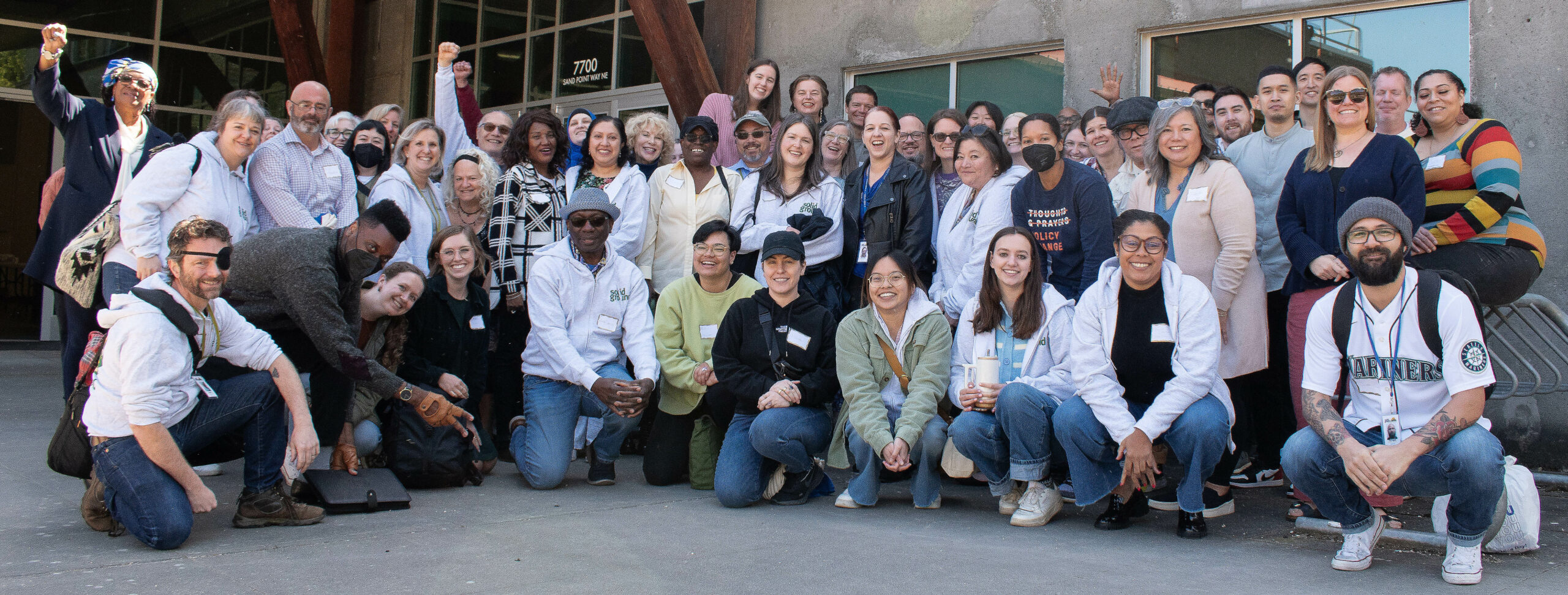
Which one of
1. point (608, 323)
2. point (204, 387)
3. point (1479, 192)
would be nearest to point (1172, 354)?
point (1479, 192)

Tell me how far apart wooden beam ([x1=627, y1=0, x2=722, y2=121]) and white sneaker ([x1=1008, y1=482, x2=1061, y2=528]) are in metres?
4.74

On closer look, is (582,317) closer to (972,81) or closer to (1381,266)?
(1381,266)

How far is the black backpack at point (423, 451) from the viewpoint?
4934 mm

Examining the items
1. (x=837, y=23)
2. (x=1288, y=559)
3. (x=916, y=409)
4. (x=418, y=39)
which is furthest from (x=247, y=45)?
(x=1288, y=559)

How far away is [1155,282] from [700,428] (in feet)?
7.36

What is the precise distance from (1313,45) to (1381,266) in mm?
3481

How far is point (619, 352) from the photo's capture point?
5.57m

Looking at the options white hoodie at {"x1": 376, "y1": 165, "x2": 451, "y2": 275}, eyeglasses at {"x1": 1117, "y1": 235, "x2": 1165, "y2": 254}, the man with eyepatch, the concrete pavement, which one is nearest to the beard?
eyeglasses at {"x1": 1117, "y1": 235, "x2": 1165, "y2": 254}

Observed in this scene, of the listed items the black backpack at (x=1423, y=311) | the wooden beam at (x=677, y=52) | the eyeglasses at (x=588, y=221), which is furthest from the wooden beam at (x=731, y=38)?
the black backpack at (x=1423, y=311)

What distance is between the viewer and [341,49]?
499 inches

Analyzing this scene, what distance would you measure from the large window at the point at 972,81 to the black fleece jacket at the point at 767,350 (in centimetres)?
291

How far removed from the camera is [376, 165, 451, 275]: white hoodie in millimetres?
5641

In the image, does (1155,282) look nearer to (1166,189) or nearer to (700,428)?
(1166,189)

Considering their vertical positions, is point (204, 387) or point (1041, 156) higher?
point (1041, 156)
